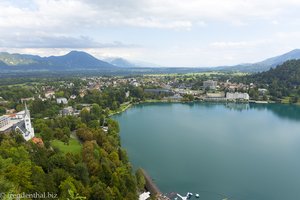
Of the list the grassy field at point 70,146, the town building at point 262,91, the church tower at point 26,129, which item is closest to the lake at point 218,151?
the grassy field at point 70,146

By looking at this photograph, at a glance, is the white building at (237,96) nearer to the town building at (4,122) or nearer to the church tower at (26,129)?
the town building at (4,122)

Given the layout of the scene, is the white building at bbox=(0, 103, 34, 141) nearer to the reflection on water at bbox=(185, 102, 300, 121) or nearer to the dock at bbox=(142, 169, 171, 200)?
the dock at bbox=(142, 169, 171, 200)

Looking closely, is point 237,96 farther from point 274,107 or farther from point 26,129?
point 26,129

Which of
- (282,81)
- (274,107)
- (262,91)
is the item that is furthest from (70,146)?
(282,81)

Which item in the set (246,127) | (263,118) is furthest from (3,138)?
(263,118)

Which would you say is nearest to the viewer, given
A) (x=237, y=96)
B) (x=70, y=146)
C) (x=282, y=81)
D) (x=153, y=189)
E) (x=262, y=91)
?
(x=153, y=189)

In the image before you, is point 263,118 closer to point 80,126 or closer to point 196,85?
point 80,126
